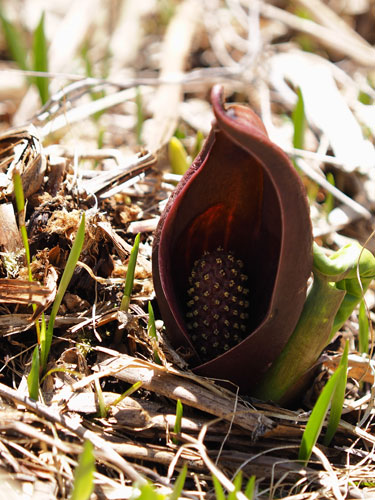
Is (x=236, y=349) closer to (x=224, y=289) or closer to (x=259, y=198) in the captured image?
(x=224, y=289)

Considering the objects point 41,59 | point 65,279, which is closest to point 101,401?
point 65,279

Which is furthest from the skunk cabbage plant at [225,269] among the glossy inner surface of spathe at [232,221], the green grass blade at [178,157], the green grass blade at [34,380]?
the green grass blade at [178,157]

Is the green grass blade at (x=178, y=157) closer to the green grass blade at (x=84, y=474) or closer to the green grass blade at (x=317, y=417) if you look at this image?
the green grass blade at (x=317, y=417)

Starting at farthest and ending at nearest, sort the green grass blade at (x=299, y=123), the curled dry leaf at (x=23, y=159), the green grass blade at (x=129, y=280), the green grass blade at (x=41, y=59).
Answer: the green grass blade at (x=41, y=59) < the green grass blade at (x=299, y=123) < the curled dry leaf at (x=23, y=159) < the green grass blade at (x=129, y=280)

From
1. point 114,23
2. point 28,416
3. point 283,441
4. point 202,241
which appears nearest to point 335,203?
point 202,241

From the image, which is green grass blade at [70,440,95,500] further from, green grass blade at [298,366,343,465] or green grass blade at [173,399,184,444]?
green grass blade at [298,366,343,465]
